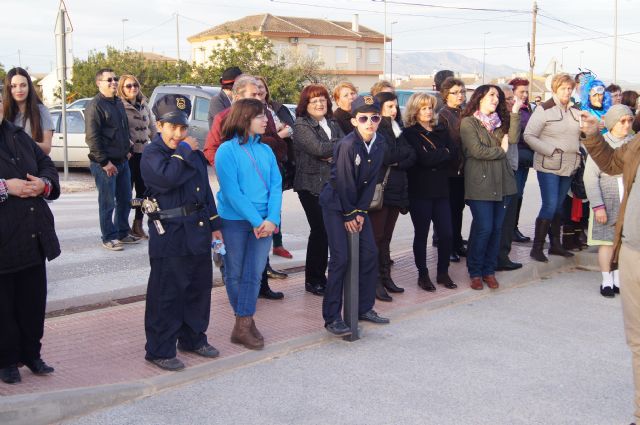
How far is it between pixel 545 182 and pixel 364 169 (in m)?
3.25

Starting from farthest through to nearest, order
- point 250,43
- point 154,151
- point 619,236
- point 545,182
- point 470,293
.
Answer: point 250,43 → point 545,182 → point 470,293 → point 154,151 → point 619,236

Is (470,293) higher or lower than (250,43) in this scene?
lower

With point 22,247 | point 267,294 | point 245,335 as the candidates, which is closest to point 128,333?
point 245,335

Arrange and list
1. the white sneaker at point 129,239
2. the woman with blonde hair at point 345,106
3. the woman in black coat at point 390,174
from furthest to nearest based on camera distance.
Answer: the white sneaker at point 129,239 → the woman with blonde hair at point 345,106 → the woman in black coat at point 390,174

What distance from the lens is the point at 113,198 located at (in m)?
8.41

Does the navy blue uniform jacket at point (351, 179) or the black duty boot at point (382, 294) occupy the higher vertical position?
the navy blue uniform jacket at point (351, 179)

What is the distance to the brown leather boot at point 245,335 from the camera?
18.6 feet

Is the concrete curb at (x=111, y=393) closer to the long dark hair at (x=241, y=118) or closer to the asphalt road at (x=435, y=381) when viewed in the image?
the asphalt road at (x=435, y=381)

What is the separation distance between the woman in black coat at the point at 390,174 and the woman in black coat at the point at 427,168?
0.13 meters

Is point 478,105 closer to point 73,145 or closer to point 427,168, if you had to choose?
point 427,168

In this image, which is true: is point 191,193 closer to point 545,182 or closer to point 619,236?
point 619,236

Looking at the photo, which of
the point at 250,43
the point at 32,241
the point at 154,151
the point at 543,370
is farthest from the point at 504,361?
the point at 250,43

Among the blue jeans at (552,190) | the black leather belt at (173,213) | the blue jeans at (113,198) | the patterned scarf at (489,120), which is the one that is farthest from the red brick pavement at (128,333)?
the blue jeans at (113,198)

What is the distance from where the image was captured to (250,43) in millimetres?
37000
